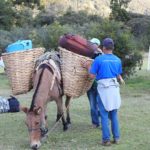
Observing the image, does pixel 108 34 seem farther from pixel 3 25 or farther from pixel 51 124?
pixel 3 25

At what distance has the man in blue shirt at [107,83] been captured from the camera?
8.24 meters

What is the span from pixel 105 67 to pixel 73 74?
Result: 3.84 ft

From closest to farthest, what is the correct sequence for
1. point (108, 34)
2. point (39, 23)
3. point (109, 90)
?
point (109, 90) → point (108, 34) → point (39, 23)

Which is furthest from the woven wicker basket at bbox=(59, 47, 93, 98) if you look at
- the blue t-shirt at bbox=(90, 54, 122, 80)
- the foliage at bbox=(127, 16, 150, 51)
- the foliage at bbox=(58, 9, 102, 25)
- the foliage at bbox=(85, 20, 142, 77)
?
the foliage at bbox=(58, 9, 102, 25)

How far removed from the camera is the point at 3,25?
55.0 m

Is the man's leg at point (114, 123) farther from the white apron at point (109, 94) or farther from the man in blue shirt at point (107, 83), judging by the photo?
the white apron at point (109, 94)

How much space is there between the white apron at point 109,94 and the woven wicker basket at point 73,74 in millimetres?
1005

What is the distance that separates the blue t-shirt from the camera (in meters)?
8.26

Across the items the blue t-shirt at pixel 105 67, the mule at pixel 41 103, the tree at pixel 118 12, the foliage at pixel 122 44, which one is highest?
the blue t-shirt at pixel 105 67

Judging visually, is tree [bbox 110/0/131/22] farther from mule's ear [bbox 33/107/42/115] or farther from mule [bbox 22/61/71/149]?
mule's ear [bbox 33/107/42/115]

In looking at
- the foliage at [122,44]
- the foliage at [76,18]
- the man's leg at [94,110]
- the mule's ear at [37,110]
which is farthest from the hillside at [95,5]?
the mule's ear at [37,110]

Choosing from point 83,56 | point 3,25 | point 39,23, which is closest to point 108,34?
point 83,56

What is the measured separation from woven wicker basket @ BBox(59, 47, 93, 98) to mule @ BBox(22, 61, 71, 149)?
21 cm

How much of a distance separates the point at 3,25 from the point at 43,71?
46.9m
